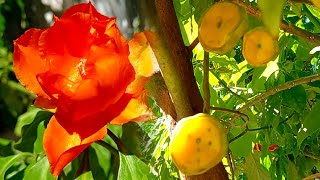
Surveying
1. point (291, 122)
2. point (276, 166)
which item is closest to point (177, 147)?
point (291, 122)

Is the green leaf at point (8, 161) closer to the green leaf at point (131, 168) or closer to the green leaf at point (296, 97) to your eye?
the green leaf at point (131, 168)

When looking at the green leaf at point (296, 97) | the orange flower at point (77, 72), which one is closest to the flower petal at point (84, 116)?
the orange flower at point (77, 72)

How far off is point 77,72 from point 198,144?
8cm

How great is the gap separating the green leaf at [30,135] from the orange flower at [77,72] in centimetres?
6

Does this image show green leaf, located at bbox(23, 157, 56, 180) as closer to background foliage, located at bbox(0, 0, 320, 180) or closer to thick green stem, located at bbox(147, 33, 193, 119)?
background foliage, located at bbox(0, 0, 320, 180)

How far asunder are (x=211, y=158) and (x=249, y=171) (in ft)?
1.25

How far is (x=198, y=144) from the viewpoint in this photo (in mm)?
340

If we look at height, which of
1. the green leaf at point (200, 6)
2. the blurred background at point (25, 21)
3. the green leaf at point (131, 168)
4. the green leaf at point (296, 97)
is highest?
the blurred background at point (25, 21)

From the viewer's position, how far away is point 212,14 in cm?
35

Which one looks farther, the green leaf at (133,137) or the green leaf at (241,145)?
the green leaf at (241,145)

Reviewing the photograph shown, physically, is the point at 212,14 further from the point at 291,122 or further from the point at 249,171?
the point at 291,122

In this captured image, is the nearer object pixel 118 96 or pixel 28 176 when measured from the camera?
pixel 118 96

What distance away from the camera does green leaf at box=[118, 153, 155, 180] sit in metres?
0.44

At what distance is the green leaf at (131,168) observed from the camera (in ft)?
1.44
